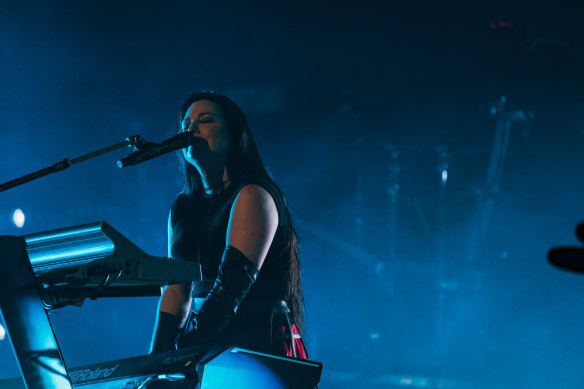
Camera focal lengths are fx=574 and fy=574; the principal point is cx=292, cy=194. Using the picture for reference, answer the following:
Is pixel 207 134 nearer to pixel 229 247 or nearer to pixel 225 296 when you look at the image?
pixel 229 247

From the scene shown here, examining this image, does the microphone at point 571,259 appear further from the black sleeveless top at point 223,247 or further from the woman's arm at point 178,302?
the woman's arm at point 178,302

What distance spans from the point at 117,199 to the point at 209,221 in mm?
1804

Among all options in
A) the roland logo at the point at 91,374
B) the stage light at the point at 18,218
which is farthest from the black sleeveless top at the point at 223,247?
the stage light at the point at 18,218

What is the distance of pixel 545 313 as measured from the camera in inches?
140

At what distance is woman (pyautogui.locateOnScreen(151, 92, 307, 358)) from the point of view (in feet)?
6.65

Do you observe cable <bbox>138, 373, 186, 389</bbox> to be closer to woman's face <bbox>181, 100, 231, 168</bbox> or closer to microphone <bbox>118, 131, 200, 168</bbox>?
microphone <bbox>118, 131, 200, 168</bbox>

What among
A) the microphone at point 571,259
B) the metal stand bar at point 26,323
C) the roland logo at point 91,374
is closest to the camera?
the microphone at point 571,259

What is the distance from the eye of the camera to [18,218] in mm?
4246

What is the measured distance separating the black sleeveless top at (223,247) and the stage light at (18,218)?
2.17 meters

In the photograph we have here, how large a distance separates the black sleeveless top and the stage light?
7.12 feet

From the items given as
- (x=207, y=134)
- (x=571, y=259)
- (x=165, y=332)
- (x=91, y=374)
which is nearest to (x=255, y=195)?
(x=207, y=134)

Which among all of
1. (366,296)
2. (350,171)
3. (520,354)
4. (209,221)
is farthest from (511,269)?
(209,221)

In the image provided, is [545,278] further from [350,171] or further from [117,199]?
[117,199]

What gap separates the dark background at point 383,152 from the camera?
3295 millimetres
